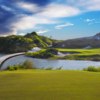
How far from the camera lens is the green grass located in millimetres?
11695

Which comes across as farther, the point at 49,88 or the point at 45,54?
the point at 45,54

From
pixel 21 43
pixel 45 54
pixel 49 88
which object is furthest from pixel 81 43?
pixel 49 88

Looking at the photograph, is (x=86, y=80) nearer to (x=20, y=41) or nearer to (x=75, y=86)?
(x=75, y=86)

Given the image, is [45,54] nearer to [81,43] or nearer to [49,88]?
[81,43]

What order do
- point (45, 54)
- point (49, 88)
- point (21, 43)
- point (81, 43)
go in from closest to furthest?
point (49, 88), point (45, 54), point (21, 43), point (81, 43)

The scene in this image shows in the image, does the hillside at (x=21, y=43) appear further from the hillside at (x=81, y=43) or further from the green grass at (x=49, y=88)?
the green grass at (x=49, y=88)

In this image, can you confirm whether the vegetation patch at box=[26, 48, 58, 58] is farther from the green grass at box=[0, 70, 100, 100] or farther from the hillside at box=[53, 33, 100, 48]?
the green grass at box=[0, 70, 100, 100]

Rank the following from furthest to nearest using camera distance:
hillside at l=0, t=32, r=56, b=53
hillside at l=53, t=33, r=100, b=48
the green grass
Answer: hillside at l=53, t=33, r=100, b=48 → hillside at l=0, t=32, r=56, b=53 → the green grass

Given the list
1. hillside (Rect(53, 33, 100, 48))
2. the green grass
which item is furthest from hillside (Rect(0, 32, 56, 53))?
the green grass

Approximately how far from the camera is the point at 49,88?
13.2m

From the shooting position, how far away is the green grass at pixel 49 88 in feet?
38.4

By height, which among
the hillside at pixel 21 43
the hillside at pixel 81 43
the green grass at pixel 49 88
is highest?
the hillside at pixel 21 43

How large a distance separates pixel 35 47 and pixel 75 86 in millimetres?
79302

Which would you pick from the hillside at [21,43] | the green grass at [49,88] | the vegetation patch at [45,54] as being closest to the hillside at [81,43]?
the hillside at [21,43]
